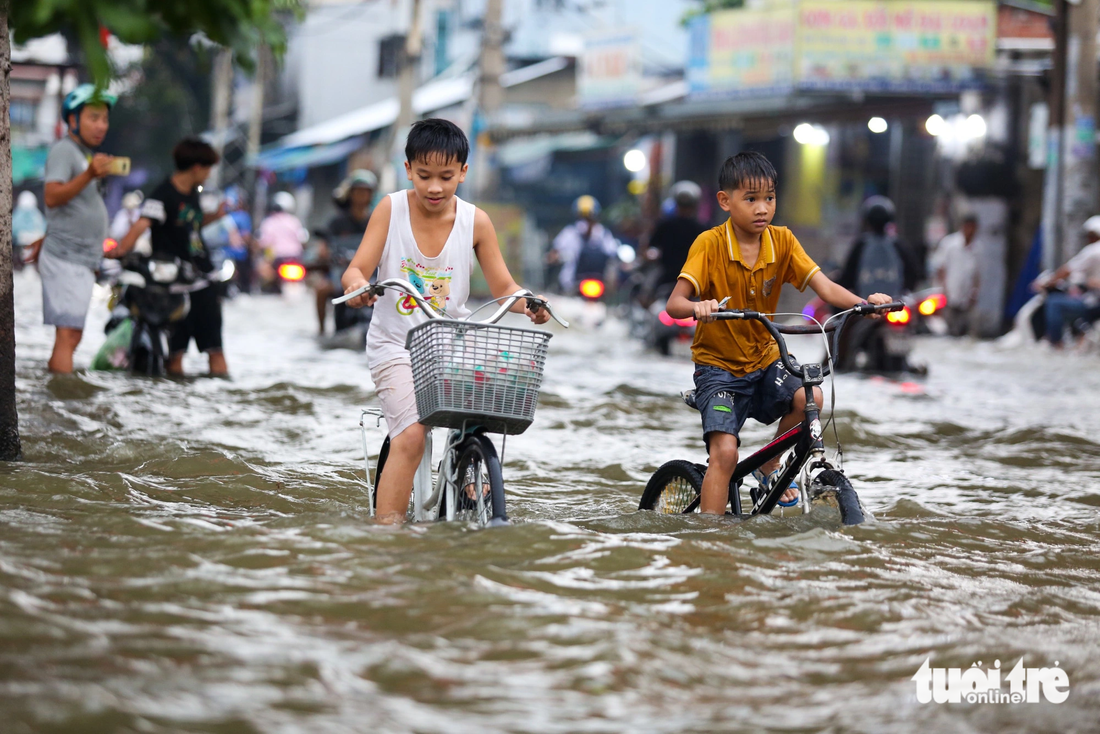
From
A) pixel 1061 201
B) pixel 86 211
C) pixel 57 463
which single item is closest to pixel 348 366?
pixel 86 211

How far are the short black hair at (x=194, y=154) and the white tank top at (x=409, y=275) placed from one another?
4.55 meters

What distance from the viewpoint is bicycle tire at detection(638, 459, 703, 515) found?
5623 mm

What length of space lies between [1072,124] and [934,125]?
2701 mm

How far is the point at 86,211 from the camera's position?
28.2 ft

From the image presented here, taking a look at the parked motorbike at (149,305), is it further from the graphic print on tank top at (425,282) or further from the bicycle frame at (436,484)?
the graphic print on tank top at (425,282)

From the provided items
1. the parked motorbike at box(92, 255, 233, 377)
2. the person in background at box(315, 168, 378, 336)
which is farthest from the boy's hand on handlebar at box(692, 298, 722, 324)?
the person in background at box(315, 168, 378, 336)

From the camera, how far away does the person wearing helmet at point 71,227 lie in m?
8.30

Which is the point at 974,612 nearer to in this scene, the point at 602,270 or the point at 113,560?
the point at 113,560

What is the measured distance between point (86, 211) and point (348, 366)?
4.45m

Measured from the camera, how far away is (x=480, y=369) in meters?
4.54

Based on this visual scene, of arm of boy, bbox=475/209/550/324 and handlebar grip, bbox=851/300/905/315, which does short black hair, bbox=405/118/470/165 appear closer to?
arm of boy, bbox=475/209/550/324

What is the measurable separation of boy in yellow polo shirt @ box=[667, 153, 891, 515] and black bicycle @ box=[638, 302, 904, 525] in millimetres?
70

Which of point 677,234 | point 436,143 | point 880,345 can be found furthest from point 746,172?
point 677,234

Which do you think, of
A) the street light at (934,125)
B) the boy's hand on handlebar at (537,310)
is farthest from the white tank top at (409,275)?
the street light at (934,125)
